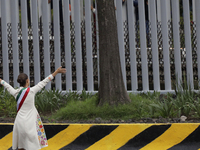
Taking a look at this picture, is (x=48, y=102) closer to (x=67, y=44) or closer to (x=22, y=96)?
(x=67, y=44)

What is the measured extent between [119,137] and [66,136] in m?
0.77

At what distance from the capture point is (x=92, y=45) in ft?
23.3

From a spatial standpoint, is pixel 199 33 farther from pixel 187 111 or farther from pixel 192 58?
pixel 187 111

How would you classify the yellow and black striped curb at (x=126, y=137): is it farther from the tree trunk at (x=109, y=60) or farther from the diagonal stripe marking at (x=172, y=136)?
the tree trunk at (x=109, y=60)

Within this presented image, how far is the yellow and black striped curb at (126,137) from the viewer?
494 cm

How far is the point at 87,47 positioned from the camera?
22.6ft

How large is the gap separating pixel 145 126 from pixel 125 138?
329 mm

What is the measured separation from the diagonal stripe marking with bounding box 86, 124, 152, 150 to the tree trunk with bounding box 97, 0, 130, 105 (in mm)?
662

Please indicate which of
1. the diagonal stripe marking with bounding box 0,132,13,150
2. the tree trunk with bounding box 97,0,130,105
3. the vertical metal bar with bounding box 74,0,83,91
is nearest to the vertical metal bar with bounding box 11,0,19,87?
the vertical metal bar with bounding box 74,0,83,91

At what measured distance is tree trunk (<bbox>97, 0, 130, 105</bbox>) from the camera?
18.4 feet

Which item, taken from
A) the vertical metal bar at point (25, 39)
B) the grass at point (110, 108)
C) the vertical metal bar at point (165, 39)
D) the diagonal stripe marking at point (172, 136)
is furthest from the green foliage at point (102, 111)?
the vertical metal bar at point (25, 39)

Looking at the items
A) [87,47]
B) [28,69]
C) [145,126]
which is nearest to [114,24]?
[87,47]

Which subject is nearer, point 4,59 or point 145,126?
point 145,126

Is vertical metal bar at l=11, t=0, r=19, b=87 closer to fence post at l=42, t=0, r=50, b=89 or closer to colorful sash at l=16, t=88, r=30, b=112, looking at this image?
fence post at l=42, t=0, r=50, b=89
